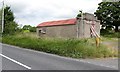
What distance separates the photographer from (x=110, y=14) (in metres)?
73.2

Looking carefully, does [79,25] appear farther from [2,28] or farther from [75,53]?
[75,53]

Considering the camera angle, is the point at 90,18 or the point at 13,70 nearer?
the point at 13,70

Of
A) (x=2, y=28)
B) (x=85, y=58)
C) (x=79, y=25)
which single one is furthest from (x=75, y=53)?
(x=2, y=28)

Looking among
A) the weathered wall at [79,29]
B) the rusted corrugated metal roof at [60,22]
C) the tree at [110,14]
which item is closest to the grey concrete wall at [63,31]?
the weathered wall at [79,29]

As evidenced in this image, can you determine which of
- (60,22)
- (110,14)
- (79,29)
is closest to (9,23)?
(60,22)

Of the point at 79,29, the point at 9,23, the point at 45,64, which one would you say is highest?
the point at 9,23

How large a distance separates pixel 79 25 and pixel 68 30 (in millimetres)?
2934

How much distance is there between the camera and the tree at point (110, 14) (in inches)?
2793

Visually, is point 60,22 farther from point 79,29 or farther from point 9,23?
point 9,23

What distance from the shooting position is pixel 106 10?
7262 centimetres

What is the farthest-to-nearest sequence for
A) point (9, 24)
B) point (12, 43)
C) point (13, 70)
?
point (9, 24), point (12, 43), point (13, 70)

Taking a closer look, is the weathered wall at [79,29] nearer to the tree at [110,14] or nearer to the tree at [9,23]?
the tree at [9,23]

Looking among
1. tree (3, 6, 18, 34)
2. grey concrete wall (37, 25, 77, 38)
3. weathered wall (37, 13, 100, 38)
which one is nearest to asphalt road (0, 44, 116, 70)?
weathered wall (37, 13, 100, 38)

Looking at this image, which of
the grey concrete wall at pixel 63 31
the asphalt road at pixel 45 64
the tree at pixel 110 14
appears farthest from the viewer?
the tree at pixel 110 14
